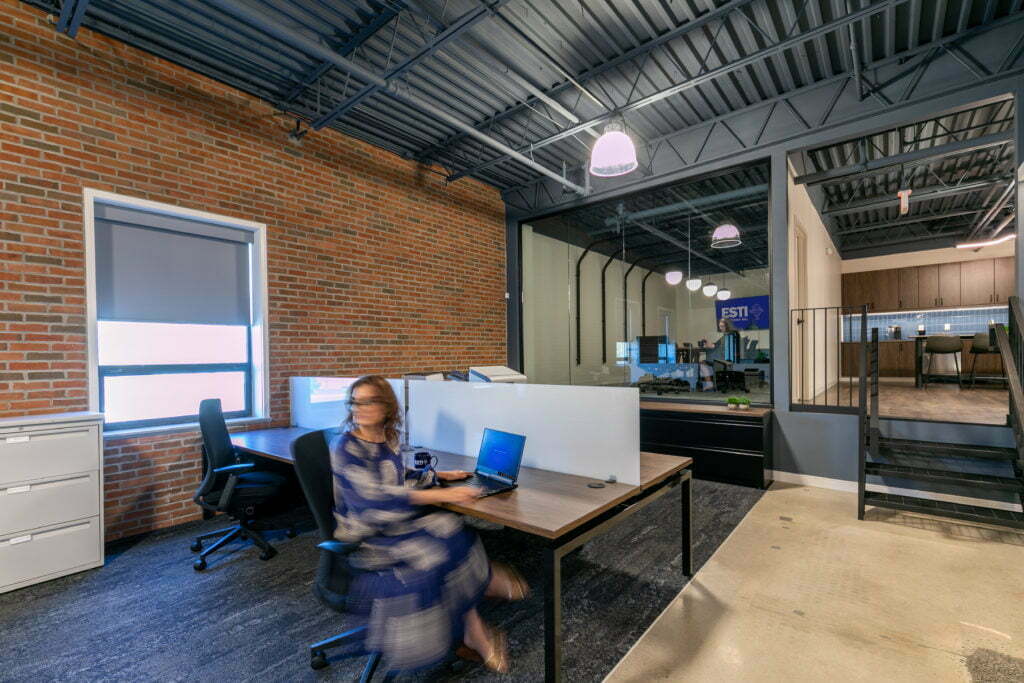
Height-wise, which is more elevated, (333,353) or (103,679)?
Result: (333,353)

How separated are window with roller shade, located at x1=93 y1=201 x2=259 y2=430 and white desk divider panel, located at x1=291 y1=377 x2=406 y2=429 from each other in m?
0.42

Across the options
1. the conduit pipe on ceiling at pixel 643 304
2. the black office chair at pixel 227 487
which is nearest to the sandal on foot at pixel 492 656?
the black office chair at pixel 227 487

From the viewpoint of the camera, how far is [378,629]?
159cm

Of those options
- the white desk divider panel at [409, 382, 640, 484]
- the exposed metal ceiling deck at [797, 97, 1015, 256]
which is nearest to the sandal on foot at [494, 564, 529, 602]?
the white desk divider panel at [409, 382, 640, 484]

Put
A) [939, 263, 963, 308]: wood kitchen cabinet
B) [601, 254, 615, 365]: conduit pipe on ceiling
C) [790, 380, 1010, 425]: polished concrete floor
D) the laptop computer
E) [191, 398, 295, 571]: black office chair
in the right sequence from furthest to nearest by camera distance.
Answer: [939, 263, 963, 308]: wood kitchen cabinet → [601, 254, 615, 365]: conduit pipe on ceiling → [790, 380, 1010, 425]: polished concrete floor → [191, 398, 295, 571]: black office chair → the laptop computer

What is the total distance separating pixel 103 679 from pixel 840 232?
11.6 meters

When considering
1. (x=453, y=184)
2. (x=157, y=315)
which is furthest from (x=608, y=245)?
(x=157, y=315)

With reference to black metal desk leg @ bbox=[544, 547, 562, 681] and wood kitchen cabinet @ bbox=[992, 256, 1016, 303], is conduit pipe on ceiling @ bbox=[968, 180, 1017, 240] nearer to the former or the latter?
wood kitchen cabinet @ bbox=[992, 256, 1016, 303]

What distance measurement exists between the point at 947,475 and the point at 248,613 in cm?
498

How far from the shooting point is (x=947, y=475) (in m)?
3.45

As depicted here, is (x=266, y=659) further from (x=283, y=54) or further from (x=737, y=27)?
(x=737, y=27)

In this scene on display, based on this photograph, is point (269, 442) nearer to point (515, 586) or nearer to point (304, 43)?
point (515, 586)

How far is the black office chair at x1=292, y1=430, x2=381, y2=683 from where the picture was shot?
5.77 feet

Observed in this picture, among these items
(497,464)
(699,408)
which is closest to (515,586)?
(497,464)
